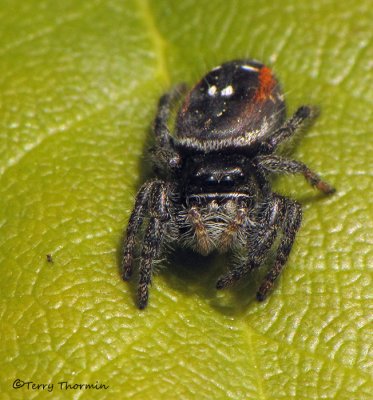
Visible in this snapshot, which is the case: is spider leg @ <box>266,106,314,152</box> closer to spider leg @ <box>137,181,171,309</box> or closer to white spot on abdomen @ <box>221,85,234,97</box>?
white spot on abdomen @ <box>221,85,234,97</box>

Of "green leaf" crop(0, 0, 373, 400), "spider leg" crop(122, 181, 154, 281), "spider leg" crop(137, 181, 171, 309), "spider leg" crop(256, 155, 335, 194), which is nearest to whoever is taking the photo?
"green leaf" crop(0, 0, 373, 400)

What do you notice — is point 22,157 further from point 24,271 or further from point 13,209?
point 24,271

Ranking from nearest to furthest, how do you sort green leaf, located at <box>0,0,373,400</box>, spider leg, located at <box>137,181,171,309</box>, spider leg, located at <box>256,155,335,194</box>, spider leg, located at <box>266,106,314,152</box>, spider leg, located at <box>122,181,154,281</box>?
1. green leaf, located at <box>0,0,373,400</box>
2. spider leg, located at <box>137,181,171,309</box>
3. spider leg, located at <box>122,181,154,281</box>
4. spider leg, located at <box>256,155,335,194</box>
5. spider leg, located at <box>266,106,314,152</box>

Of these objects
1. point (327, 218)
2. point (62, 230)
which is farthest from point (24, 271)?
point (327, 218)

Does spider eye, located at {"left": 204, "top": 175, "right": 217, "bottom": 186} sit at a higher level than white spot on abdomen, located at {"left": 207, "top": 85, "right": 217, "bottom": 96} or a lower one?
lower

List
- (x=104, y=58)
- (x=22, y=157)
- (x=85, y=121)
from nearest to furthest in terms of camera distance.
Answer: (x=22, y=157) < (x=85, y=121) < (x=104, y=58)

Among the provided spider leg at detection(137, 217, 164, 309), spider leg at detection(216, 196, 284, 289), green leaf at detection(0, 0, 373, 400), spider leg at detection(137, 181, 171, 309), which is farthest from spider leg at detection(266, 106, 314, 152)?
spider leg at detection(137, 217, 164, 309)

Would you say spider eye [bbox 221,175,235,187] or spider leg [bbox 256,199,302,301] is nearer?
spider leg [bbox 256,199,302,301]
